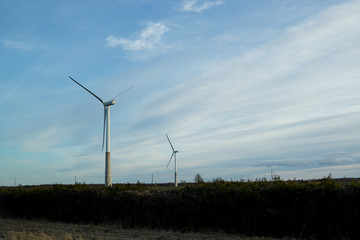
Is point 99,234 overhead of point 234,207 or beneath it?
beneath

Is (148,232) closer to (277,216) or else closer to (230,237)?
(230,237)

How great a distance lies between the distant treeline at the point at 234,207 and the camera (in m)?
14.1

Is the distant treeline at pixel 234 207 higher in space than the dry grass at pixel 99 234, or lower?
higher

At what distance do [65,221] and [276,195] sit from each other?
38.4 feet

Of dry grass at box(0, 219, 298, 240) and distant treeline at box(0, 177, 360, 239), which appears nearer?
distant treeline at box(0, 177, 360, 239)

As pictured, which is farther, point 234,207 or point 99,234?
point 99,234

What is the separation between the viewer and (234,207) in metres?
15.6

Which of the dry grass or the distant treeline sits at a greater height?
the distant treeline

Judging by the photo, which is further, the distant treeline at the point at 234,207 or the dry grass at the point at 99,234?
the dry grass at the point at 99,234

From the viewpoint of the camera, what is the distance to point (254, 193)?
1535 centimetres

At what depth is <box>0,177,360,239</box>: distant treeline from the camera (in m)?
14.1

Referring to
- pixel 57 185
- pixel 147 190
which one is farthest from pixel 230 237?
pixel 57 185

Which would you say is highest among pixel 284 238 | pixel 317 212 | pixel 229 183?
pixel 229 183

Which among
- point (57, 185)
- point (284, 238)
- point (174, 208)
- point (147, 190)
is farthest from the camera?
point (57, 185)
